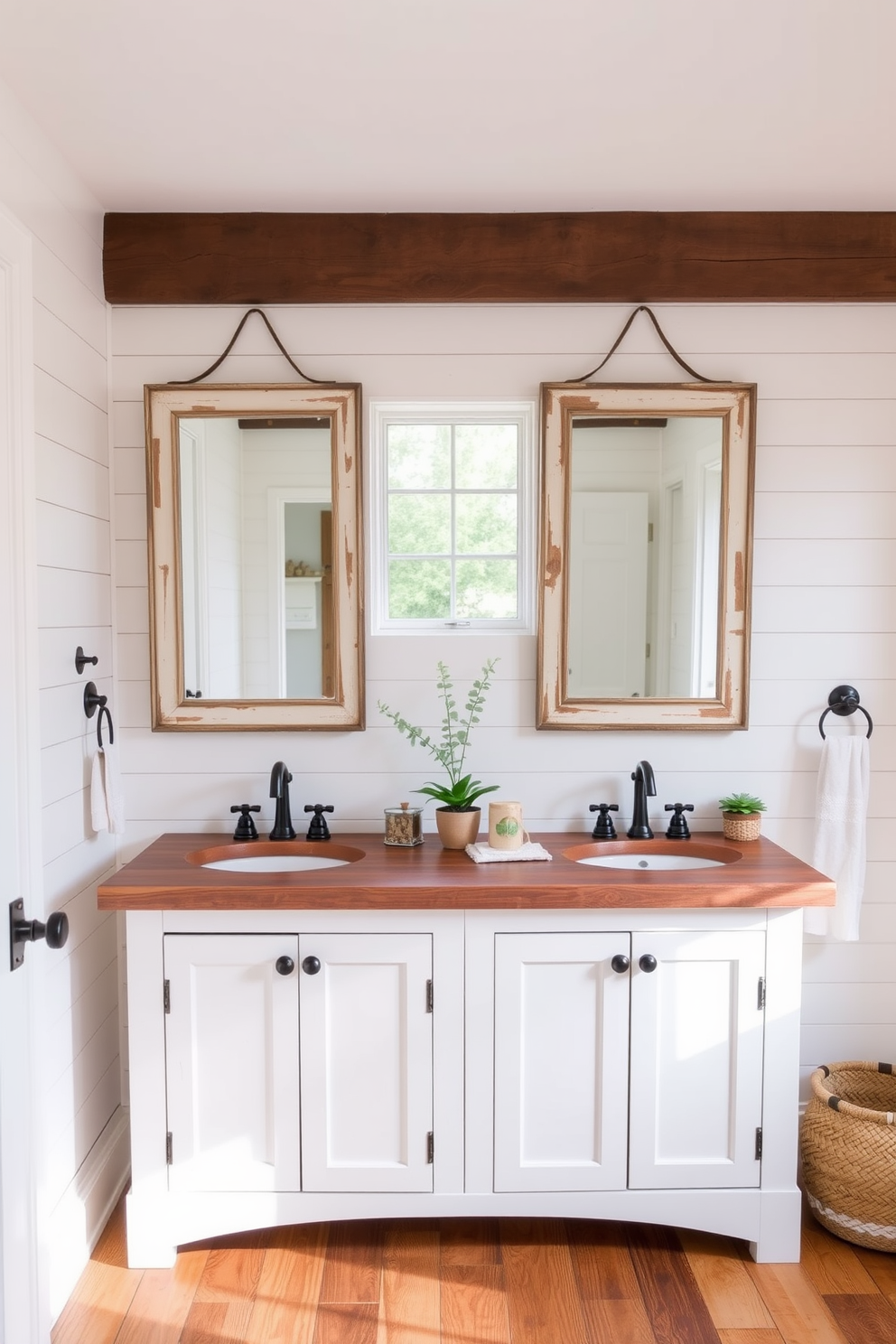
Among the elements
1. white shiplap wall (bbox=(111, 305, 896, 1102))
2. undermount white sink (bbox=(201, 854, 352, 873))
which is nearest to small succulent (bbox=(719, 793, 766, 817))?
white shiplap wall (bbox=(111, 305, 896, 1102))

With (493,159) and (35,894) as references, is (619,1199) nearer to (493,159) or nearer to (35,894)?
(35,894)

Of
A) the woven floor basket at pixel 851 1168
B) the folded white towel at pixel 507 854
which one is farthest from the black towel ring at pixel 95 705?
the woven floor basket at pixel 851 1168

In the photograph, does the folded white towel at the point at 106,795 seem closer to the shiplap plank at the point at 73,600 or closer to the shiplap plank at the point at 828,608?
the shiplap plank at the point at 73,600

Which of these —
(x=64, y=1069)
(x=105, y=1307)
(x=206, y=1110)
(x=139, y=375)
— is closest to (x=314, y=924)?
(x=206, y=1110)

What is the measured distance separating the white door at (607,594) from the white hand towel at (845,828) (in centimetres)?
55

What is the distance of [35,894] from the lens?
205cm

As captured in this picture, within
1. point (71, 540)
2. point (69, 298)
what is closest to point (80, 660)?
point (71, 540)

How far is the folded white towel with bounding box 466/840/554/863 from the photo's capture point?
2408 mm

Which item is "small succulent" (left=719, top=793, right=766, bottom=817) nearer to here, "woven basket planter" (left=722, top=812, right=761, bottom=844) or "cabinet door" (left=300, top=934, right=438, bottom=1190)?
"woven basket planter" (left=722, top=812, right=761, bottom=844)

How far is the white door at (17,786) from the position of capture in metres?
1.89

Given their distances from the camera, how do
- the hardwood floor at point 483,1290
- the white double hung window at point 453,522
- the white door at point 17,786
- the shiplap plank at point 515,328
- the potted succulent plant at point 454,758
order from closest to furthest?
the white door at point 17,786 → the hardwood floor at point 483,1290 → the potted succulent plant at point 454,758 → the shiplap plank at point 515,328 → the white double hung window at point 453,522

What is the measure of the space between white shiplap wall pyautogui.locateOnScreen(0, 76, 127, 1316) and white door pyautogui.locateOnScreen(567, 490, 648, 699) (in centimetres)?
124

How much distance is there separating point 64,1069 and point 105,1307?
0.50 m

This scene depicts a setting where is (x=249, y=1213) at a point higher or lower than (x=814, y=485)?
lower
